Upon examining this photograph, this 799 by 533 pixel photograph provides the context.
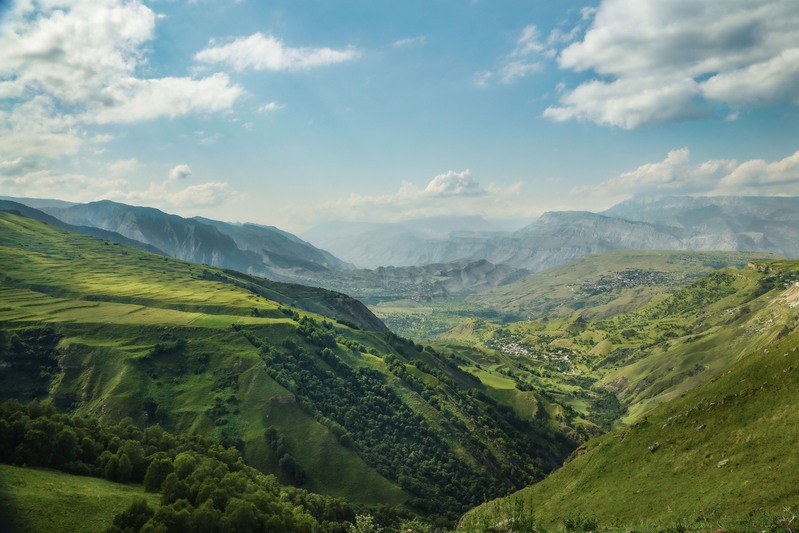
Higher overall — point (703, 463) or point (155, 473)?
point (703, 463)

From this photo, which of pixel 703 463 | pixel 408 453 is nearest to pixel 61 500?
pixel 703 463

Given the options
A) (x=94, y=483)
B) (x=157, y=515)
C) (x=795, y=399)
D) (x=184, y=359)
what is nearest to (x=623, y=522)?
(x=795, y=399)

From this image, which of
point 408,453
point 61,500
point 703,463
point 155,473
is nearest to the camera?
point 703,463

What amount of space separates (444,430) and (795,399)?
482 ft

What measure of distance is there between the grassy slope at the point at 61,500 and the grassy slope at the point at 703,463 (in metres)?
62.2

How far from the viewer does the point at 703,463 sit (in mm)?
67625

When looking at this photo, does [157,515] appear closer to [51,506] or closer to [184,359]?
[51,506]

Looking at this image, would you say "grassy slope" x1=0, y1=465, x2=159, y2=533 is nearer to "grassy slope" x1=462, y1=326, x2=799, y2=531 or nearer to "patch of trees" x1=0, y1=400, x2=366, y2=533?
"patch of trees" x1=0, y1=400, x2=366, y2=533

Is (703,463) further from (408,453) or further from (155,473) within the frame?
(408,453)

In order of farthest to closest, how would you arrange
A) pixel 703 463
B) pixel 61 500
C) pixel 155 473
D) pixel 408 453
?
pixel 408 453, pixel 155 473, pixel 61 500, pixel 703 463

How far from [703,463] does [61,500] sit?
9939cm

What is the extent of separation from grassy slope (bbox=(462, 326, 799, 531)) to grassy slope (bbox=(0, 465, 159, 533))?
2450 inches

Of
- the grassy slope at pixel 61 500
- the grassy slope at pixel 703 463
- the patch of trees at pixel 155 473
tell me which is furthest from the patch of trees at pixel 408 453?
the grassy slope at pixel 61 500

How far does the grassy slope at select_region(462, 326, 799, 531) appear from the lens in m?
51.9
